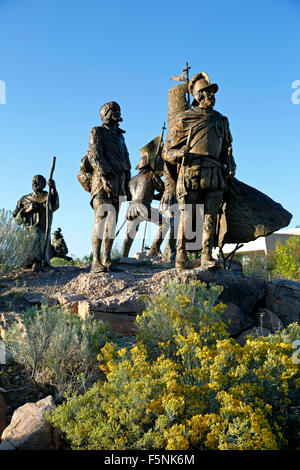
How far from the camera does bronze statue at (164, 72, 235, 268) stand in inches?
238

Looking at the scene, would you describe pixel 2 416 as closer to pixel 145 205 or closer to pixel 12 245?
pixel 12 245

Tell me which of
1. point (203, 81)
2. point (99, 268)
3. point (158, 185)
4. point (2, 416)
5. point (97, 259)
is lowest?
point (2, 416)

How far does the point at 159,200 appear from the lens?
10523 mm

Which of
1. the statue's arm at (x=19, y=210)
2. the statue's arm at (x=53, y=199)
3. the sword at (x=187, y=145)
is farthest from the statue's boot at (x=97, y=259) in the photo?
the statue's arm at (x=19, y=210)

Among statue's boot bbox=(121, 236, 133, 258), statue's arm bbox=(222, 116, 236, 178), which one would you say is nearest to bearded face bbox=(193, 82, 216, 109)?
statue's arm bbox=(222, 116, 236, 178)

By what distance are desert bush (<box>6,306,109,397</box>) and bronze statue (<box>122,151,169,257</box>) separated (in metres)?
5.30

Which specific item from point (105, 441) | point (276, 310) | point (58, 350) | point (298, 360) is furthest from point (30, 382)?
point (276, 310)

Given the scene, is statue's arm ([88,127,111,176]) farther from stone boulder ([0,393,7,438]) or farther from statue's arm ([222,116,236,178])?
stone boulder ([0,393,7,438])

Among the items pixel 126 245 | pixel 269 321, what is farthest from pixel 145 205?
pixel 269 321

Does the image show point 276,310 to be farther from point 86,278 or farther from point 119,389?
point 119,389

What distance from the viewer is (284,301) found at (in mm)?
6340

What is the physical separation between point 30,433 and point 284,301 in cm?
404

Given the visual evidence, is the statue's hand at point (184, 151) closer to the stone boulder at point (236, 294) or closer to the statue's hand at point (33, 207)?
the stone boulder at point (236, 294)

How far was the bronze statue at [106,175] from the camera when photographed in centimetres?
649
